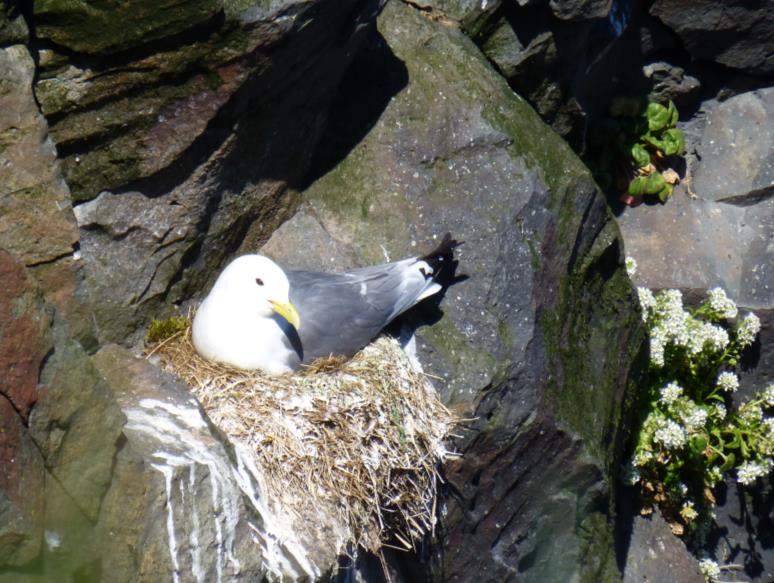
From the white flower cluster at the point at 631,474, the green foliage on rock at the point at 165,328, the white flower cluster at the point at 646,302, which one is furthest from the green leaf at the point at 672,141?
the green foliage on rock at the point at 165,328

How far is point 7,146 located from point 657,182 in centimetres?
443

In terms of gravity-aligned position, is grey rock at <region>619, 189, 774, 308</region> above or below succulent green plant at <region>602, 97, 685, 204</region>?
below

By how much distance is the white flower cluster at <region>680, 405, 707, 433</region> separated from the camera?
6604 mm

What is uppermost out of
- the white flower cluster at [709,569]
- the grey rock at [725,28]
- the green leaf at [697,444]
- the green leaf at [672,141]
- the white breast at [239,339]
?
the white breast at [239,339]

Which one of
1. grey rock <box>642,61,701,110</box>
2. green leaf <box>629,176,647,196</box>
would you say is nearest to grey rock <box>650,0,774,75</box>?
grey rock <box>642,61,701,110</box>

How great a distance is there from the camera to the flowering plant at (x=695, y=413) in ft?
21.7

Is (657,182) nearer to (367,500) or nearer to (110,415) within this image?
(367,500)

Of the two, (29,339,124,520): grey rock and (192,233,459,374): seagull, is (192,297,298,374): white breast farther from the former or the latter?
(29,339,124,520): grey rock

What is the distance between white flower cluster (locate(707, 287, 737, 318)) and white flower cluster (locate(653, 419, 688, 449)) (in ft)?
2.66

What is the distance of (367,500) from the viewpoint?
4715mm

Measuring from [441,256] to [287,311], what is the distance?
87 centimetres

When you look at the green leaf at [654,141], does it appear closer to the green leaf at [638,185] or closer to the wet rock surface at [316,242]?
the green leaf at [638,185]

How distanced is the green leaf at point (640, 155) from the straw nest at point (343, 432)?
9.13 ft

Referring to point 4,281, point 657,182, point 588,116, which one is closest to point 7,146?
point 4,281
